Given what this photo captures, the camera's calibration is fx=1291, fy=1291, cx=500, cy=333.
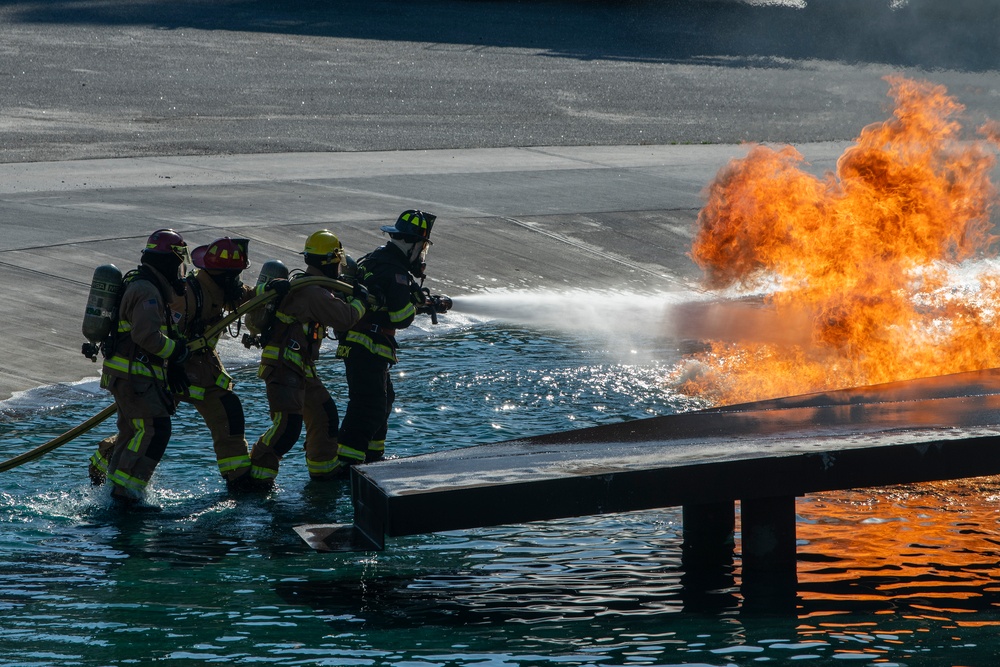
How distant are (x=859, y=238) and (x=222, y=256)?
526 centimetres

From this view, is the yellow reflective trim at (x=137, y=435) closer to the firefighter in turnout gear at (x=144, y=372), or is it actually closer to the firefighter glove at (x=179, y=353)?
the firefighter in turnout gear at (x=144, y=372)

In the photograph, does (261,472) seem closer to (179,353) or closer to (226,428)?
(226,428)

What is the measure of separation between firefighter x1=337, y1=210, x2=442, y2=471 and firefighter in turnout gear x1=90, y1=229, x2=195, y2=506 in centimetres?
110

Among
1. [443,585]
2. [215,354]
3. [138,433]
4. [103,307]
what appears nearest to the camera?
[443,585]

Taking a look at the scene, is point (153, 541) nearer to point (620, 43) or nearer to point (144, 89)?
point (144, 89)

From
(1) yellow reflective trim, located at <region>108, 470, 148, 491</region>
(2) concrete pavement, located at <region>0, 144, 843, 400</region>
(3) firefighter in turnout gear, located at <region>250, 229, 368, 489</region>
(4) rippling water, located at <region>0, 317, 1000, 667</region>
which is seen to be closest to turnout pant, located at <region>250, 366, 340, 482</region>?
(3) firefighter in turnout gear, located at <region>250, 229, 368, 489</region>

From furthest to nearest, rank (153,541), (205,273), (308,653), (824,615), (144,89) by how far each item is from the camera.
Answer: (144,89), (205,273), (153,541), (824,615), (308,653)

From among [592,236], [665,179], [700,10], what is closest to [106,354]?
[592,236]

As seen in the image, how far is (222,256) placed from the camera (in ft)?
24.1

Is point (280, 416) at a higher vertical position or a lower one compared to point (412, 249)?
lower

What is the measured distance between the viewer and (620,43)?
3266 centimetres

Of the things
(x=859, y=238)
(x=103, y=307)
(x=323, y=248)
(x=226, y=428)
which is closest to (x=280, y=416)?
(x=226, y=428)

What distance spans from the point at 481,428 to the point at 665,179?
10.5 m

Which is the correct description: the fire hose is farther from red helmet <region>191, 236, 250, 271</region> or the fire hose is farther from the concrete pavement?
the concrete pavement
